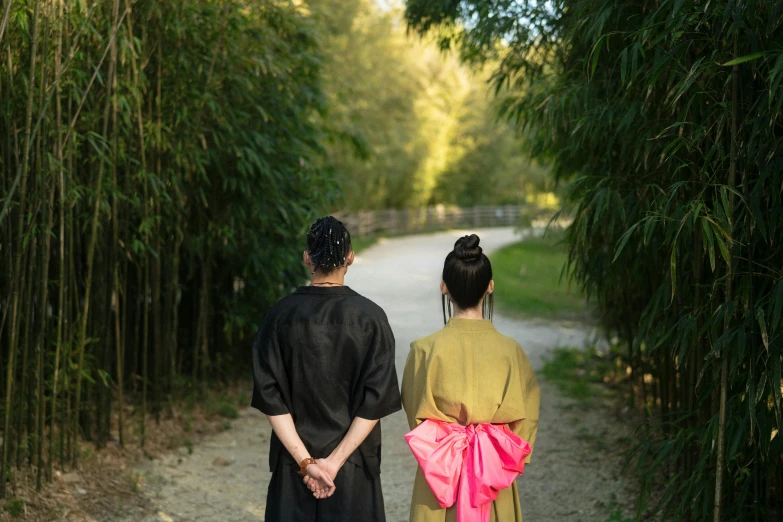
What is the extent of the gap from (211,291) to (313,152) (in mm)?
1376

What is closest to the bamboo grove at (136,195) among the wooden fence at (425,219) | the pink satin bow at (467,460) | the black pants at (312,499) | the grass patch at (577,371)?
the black pants at (312,499)

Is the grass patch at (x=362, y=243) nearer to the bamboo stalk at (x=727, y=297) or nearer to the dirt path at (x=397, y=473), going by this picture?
the dirt path at (x=397, y=473)

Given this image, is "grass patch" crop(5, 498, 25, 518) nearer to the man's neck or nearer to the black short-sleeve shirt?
the black short-sleeve shirt

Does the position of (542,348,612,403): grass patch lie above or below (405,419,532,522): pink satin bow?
below

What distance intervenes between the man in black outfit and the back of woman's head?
0.72 ft

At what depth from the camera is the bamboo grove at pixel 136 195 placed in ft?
11.7

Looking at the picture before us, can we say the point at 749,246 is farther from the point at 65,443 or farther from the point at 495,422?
the point at 65,443

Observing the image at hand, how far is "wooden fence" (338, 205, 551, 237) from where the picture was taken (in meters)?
20.7

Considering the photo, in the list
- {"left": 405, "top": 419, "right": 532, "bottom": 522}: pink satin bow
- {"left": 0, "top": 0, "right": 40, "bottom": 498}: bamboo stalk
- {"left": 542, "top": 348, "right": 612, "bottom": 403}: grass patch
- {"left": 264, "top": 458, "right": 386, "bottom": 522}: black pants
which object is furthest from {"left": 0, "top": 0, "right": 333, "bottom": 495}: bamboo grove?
{"left": 542, "top": 348, "right": 612, "bottom": 403}: grass patch

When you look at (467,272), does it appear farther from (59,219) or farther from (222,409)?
(222,409)

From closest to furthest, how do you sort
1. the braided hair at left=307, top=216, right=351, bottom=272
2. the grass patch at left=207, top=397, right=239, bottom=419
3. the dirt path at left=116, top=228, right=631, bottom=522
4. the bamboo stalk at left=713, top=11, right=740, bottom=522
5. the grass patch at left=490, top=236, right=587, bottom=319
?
the braided hair at left=307, top=216, right=351, bottom=272 → the bamboo stalk at left=713, top=11, right=740, bottom=522 → the dirt path at left=116, top=228, right=631, bottom=522 → the grass patch at left=207, top=397, right=239, bottom=419 → the grass patch at left=490, top=236, right=587, bottom=319

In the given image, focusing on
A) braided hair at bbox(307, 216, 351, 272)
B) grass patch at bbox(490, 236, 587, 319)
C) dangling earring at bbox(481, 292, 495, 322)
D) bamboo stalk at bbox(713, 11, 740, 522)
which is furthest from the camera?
grass patch at bbox(490, 236, 587, 319)

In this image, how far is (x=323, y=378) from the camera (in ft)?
7.32

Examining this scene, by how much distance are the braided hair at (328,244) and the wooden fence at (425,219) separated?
15.6 meters
